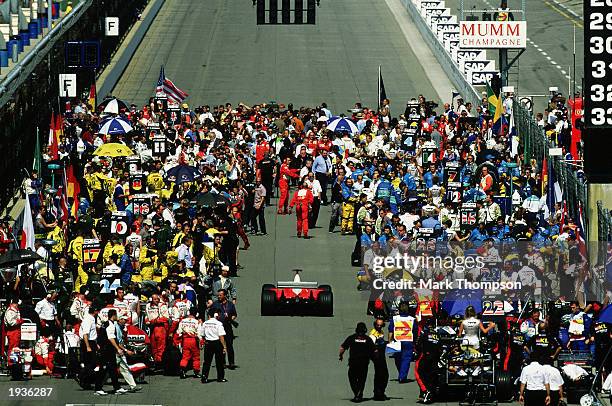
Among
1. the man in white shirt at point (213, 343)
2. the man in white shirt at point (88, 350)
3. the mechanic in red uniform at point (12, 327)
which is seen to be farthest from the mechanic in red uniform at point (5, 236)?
the man in white shirt at point (213, 343)

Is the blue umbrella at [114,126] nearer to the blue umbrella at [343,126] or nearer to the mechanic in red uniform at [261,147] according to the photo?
the mechanic in red uniform at [261,147]

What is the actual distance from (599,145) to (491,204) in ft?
23.3

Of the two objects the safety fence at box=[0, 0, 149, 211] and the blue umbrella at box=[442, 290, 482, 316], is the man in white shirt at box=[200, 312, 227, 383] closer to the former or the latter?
the blue umbrella at box=[442, 290, 482, 316]

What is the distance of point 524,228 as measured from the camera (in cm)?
3447


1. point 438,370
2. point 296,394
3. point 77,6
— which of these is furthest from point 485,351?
point 77,6

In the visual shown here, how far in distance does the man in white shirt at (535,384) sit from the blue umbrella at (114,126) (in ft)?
66.8

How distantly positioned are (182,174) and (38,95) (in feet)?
33.9

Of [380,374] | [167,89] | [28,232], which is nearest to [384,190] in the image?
[28,232]

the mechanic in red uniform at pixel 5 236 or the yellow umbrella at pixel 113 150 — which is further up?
the yellow umbrella at pixel 113 150

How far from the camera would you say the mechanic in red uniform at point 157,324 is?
29453 mm

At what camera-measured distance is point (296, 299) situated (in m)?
33.1

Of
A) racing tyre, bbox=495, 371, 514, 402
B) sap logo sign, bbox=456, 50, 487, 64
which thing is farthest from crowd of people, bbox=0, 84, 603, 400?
sap logo sign, bbox=456, 50, 487, 64

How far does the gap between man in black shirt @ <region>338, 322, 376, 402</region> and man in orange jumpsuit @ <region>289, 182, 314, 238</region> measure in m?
11.5

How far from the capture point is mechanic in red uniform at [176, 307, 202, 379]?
2928cm
